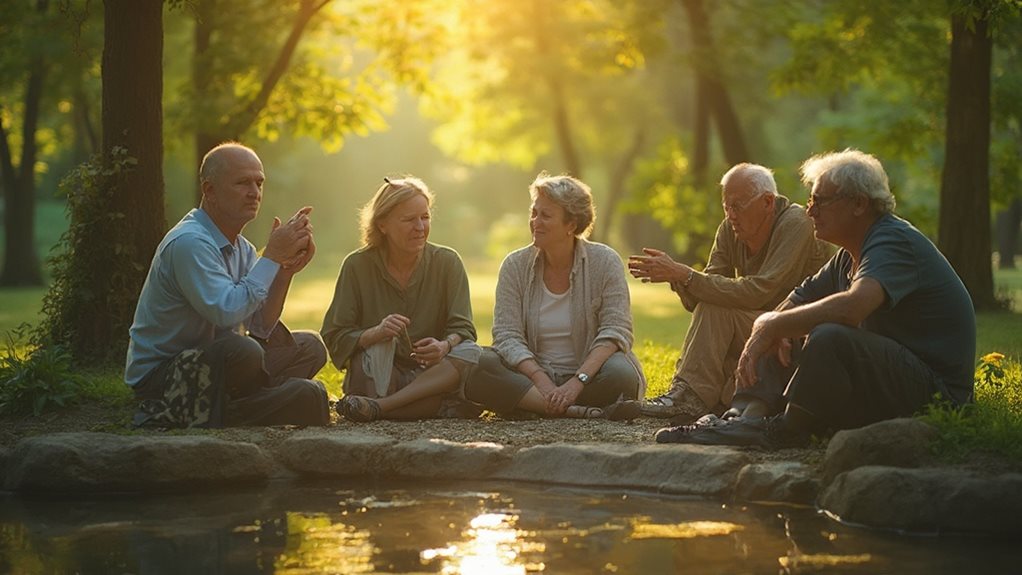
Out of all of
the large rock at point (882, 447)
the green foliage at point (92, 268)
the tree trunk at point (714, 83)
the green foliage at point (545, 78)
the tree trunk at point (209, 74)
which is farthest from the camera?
the green foliage at point (545, 78)

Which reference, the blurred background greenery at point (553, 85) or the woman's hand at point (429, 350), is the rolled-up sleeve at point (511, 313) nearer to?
the woman's hand at point (429, 350)

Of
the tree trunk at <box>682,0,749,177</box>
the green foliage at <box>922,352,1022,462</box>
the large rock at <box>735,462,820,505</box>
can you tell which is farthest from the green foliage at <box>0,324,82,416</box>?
the tree trunk at <box>682,0,749,177</box>

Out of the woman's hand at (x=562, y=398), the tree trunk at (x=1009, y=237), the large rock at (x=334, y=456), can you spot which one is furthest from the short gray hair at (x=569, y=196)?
the tree trunk at (x=1009, y=237)

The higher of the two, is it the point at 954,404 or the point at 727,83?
the point at 727,83

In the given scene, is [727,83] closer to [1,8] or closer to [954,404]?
[1,8]

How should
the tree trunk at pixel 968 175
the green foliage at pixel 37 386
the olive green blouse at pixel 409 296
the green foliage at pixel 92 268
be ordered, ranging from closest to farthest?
the green foliage at pixel 37 386 < the olive green blouse at pixel 409 296 < the green foliage at pixel 92 268 < the tree trunk at pixel 968 175

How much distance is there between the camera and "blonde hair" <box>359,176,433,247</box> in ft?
27.8

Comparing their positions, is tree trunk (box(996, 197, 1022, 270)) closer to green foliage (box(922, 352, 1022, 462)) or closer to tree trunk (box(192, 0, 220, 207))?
tree trunk (box(192, 0, 220, 207))

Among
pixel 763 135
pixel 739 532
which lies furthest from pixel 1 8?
pixel 763 135

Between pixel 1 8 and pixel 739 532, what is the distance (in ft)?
53.4

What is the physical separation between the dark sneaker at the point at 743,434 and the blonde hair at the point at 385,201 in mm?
→ 2385

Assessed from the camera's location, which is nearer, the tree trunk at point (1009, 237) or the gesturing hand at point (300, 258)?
the gesturing hand at point (300, 258)

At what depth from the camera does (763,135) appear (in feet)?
141

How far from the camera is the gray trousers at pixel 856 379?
20.9ft
